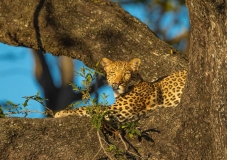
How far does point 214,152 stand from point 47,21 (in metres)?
3.91

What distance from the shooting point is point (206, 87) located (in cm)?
744

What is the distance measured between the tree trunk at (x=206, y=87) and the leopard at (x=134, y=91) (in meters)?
1.49

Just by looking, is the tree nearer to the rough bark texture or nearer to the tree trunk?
the tree trunk

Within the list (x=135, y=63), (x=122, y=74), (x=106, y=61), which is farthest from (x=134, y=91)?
(x=106, y=61)

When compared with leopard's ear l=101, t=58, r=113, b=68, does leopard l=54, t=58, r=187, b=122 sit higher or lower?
lower

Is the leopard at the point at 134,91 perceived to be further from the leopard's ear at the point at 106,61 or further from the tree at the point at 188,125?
the tree at the point at 188,125

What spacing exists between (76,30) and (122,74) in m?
1.15

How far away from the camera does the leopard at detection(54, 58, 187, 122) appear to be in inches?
364

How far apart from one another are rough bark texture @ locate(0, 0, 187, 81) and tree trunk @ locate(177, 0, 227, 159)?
2912 millimetres

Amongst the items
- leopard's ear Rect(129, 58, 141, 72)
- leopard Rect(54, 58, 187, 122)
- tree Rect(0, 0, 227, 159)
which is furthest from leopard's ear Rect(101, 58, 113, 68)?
tree Rect(0, 0, 227, 159)

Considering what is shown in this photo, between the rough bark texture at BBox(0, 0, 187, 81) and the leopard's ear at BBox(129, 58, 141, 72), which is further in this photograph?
the rough bark texture at BBox(0, 0, 187, 81)

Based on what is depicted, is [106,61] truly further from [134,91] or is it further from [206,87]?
[206,87]

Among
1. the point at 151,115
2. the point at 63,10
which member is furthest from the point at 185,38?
the point at 151,115

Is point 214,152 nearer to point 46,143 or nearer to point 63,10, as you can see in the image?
point 46,143
